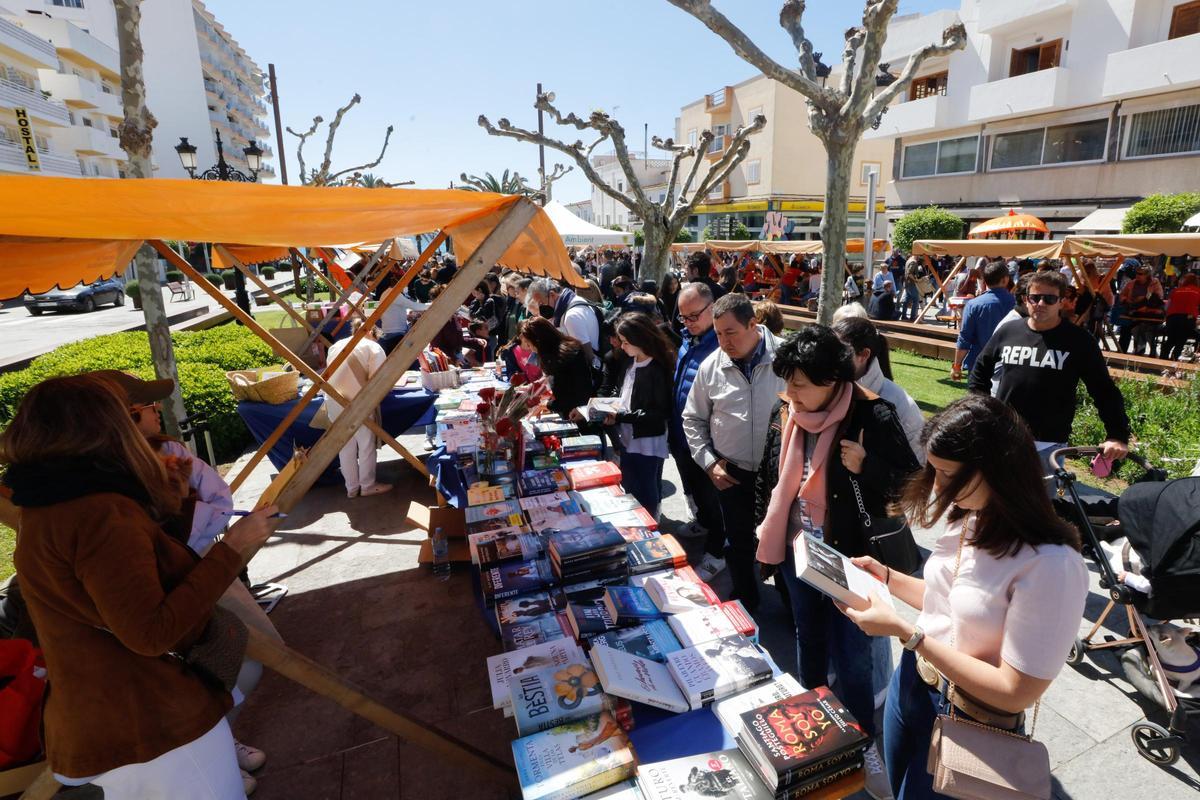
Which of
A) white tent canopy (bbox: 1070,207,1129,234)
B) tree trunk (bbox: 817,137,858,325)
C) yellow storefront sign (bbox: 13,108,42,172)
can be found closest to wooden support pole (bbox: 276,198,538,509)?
tree trunk (bbox: 817,137,858,325)

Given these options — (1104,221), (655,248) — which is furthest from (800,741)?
(1104,221)

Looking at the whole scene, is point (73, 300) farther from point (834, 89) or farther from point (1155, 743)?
point (1155, 743)

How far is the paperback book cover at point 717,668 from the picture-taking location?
6.71 feet

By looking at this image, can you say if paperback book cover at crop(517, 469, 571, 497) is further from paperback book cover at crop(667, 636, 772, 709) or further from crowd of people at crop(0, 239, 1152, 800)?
paperback book cover at crop(667, 636, 772, 709)

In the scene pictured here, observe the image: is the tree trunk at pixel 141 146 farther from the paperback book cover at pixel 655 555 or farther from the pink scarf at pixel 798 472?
the pink scarf at pixel 798 472

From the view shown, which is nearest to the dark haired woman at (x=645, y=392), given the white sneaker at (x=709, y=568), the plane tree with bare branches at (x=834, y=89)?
the white sneaker at (x=709, y=568)

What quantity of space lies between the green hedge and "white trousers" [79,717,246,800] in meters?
5.37

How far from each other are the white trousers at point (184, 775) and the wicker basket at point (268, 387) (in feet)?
14.3

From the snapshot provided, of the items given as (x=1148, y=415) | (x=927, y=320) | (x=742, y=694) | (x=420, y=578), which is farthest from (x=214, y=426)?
(x=927, y=320)

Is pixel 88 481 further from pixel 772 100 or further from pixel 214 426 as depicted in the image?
pixel 772 100

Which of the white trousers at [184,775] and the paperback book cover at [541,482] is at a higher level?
the paperback book cover at [541,482]

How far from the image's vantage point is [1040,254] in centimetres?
1218

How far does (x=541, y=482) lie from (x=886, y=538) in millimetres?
2100

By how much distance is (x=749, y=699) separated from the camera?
204 centimetres
